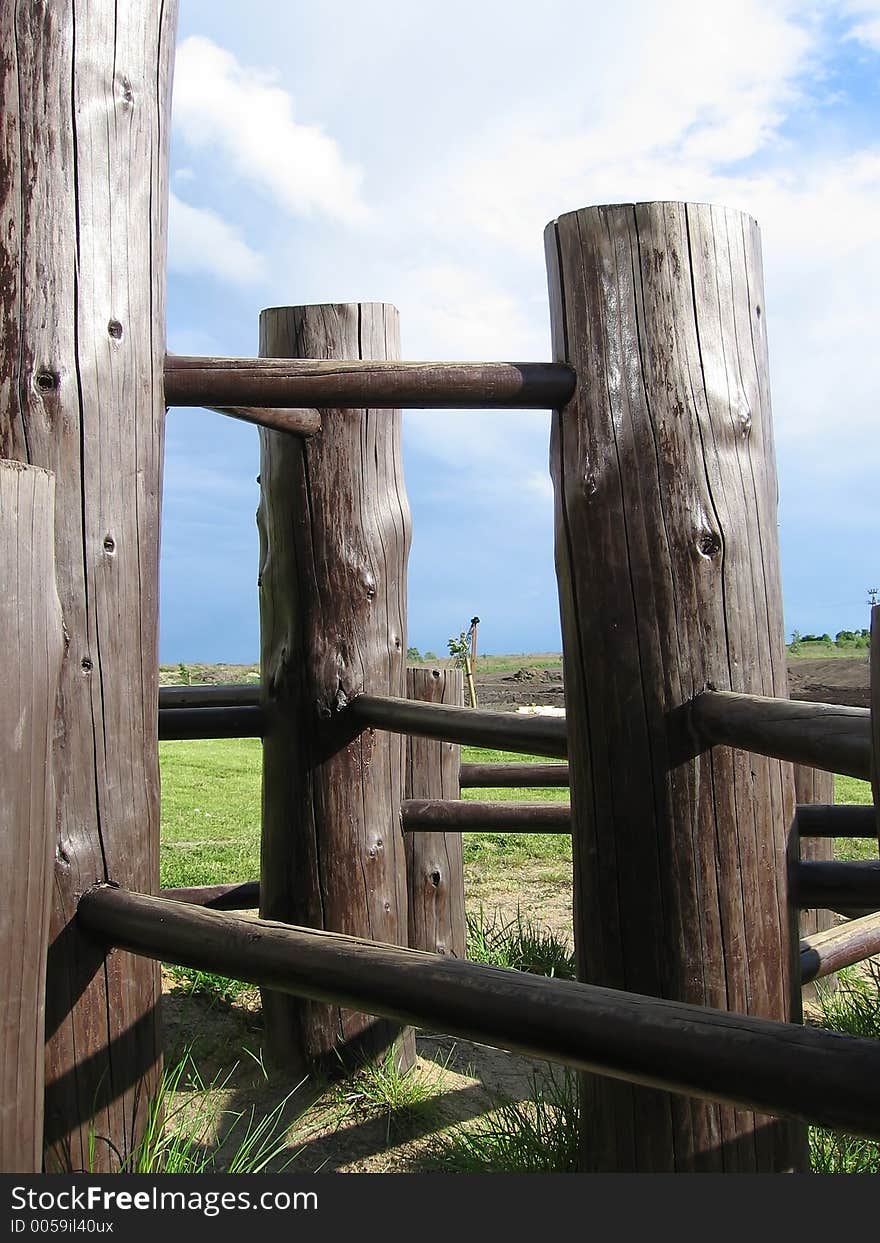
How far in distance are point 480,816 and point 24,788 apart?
249 cm

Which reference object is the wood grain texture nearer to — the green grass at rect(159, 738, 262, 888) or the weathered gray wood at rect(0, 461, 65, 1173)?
the weathered gray wood at rect(0, 461, 65, 1173)

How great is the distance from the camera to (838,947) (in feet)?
8.97

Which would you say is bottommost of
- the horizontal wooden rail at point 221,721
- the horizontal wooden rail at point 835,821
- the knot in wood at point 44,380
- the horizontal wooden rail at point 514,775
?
the horizontal wooden rail at point 835,821

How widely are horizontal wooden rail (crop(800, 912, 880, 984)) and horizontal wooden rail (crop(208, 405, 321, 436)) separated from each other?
2094 mm

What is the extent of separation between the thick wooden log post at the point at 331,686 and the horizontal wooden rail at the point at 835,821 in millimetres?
1426

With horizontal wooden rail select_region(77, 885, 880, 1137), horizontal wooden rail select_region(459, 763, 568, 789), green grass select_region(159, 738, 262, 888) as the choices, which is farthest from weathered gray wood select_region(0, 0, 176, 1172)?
green grass select_region(159, 738, 262, 888)

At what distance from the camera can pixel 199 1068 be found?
147 inches

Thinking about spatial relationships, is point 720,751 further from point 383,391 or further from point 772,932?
point 383,391

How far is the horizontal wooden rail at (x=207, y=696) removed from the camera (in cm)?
397

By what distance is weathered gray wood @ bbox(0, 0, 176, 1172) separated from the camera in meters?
2.30

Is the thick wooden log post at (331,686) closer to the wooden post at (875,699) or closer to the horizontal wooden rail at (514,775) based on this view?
the horizontal wooden rail at (514,775)

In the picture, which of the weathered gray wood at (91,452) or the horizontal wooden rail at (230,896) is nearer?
the weathered gray wood at (91,452)

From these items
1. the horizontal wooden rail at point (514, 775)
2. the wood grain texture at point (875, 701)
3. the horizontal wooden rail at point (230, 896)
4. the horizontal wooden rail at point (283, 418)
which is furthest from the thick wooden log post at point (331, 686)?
the wood grain texture at point (875, 701)

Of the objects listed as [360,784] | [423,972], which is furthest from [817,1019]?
[423,972]
